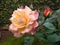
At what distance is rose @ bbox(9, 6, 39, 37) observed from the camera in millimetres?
1031

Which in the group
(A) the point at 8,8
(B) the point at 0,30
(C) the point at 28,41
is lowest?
(B) the point at 0,30

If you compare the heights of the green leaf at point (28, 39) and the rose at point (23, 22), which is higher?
the rose at point (23, 22)

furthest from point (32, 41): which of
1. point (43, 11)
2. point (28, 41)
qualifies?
point (43, 11)

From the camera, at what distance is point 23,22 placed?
1072 millimetres

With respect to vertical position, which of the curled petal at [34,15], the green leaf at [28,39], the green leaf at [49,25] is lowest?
the green leaf at [28,39]

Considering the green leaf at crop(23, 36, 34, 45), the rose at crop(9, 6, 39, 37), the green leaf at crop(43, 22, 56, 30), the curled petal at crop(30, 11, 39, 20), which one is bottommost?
the green leaf at crop(23, 36, 34, 45)

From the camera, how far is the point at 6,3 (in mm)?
5750

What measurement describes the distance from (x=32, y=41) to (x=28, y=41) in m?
0.02

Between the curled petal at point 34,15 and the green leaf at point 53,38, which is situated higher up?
the curled petal at point 34,15

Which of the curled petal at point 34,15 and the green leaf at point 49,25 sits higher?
the curled petal at point 34,15

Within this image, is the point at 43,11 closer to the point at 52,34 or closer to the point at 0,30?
the point at 52,34

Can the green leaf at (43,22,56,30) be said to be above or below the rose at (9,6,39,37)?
below

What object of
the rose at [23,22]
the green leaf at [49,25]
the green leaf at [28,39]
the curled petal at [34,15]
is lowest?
the green leaf at [28,39]

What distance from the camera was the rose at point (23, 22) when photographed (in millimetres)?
1031
